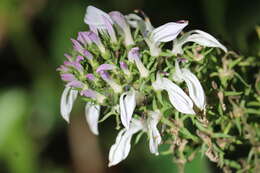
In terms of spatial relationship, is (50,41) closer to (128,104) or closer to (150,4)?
(150,4)

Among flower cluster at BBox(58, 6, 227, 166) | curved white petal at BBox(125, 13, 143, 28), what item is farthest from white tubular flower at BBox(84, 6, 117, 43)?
curved white petal at BBox(125, 13, 143, 28)

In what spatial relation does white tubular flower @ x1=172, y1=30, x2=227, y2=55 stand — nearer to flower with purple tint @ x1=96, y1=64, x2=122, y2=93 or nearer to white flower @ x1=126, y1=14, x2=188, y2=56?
white flower @ x1=126, y1=14, x2=188, y2=56

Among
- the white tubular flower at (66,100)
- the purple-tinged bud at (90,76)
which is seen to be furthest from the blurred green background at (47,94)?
the purple-tinged bud at (90,76)

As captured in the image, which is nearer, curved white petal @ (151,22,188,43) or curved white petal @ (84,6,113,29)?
curved white petal @ (151,22,188,43)

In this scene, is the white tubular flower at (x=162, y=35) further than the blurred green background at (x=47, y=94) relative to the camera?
No

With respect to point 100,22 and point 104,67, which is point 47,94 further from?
point 104,67

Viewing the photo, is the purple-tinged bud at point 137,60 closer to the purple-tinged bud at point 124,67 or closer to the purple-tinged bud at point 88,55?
the purple-tinged bud at point 124,67

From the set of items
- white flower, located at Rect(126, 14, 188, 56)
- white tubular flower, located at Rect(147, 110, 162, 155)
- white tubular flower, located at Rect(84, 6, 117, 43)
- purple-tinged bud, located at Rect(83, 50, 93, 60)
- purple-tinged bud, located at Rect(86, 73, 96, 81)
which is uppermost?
white tubular flower, located at Rect(84, 6, 117, 43)
